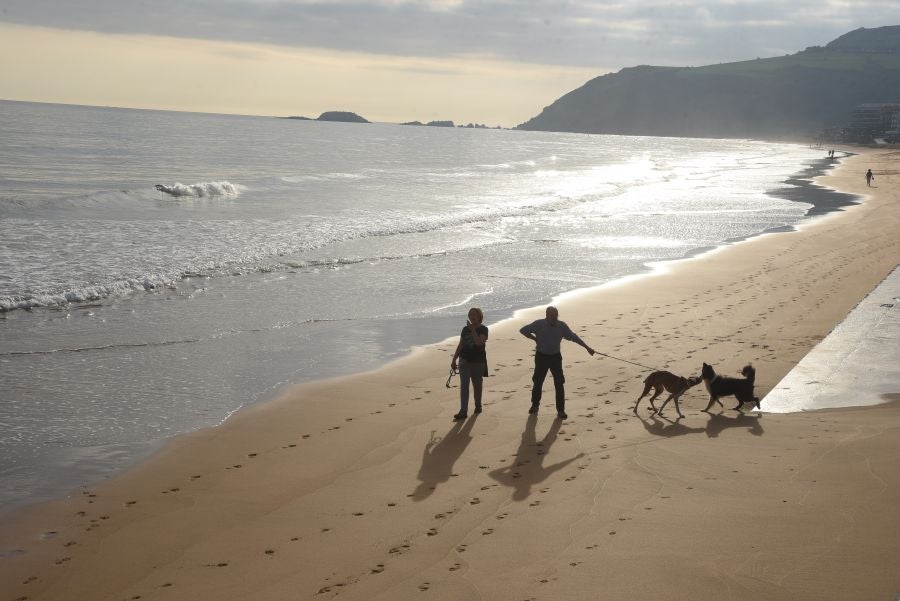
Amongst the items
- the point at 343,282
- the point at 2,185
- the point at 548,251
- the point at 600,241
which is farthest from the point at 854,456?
the point at 2,185

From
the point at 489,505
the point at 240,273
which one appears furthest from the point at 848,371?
the point at 240,273

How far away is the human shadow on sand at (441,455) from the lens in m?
8.47

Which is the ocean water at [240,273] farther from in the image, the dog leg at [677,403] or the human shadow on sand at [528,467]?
the dog leg at [677,403]

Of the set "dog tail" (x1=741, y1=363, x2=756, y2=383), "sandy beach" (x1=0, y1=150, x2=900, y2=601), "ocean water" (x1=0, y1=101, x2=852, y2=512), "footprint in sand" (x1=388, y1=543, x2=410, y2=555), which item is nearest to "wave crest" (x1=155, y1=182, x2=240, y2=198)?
"ocean water" (x1=0, y1=101, x2=852, y2=512)

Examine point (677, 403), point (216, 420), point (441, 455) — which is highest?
point (677, 403)

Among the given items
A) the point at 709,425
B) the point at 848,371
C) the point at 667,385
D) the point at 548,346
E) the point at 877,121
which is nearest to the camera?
the point at 709,425

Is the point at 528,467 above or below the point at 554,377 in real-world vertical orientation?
below

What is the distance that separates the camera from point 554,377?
35.9 feet

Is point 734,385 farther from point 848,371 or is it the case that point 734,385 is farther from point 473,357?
point 473,357

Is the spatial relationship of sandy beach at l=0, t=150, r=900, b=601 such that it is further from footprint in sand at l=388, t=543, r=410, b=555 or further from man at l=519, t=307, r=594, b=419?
man at l=519, t=307, r=594, b=419

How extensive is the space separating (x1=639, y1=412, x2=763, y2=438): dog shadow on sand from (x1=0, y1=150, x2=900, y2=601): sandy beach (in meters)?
0.04

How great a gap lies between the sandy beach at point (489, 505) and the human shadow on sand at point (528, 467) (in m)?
0.03

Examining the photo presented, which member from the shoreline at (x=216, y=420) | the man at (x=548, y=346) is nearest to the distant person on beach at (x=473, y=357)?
the man at (x=548, y=346)

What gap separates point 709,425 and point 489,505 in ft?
12.4
